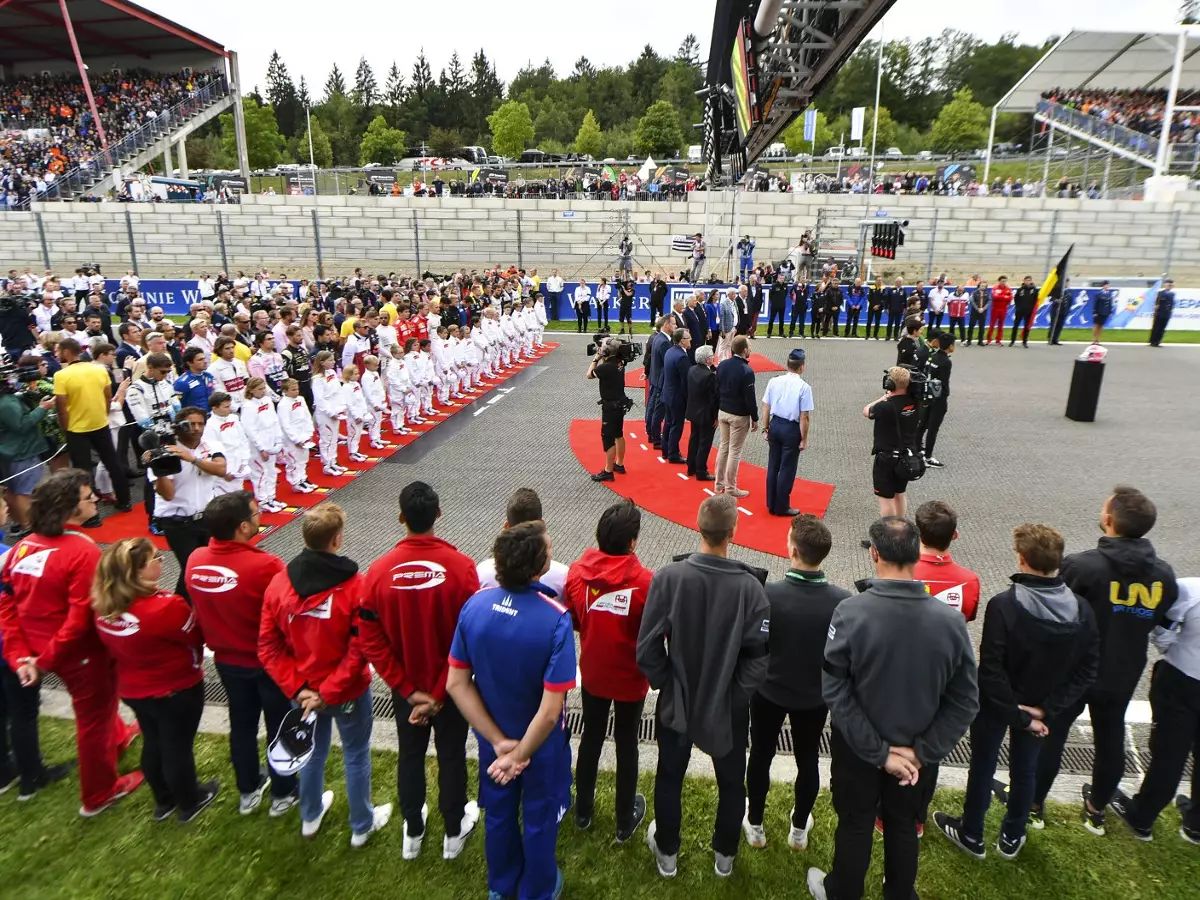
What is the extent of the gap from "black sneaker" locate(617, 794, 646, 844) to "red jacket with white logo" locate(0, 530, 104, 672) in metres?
2.85

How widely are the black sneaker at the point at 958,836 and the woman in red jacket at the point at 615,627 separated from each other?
1641mm

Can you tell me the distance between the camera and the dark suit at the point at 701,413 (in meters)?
8.96

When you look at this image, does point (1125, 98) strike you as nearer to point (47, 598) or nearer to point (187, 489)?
point (187, 489)

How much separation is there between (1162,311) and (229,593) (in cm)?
2346

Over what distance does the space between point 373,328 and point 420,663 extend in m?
10.0

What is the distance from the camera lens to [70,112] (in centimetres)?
3894

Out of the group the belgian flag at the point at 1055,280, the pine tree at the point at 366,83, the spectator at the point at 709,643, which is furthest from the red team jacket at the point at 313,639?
the pine tree at the point at 366,83

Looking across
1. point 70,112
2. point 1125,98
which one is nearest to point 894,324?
point 1125,98

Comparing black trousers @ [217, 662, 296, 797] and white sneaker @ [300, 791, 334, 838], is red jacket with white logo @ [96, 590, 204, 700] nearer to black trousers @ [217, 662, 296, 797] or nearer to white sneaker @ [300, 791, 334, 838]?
black trousers @ [217, 662, 296, 797]

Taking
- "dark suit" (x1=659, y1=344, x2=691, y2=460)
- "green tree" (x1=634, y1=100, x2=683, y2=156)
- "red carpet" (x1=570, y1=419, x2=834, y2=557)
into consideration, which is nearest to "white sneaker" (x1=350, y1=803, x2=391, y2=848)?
"red carpet" (x1=570, y1=419, x2=834, y2=557)

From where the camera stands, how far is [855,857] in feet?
10.3

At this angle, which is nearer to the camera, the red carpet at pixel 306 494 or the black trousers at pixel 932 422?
the red carpet at pixel 306 494

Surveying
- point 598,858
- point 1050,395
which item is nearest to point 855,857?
point 598,858

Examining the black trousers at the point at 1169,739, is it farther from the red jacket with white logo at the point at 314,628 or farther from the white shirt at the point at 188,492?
the white shirt at the point at 188,492
